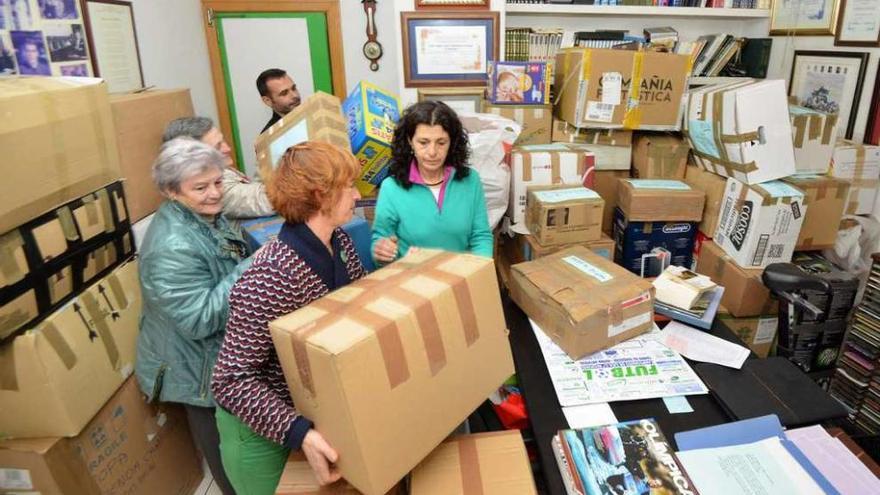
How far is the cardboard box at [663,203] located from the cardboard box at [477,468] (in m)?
1.63

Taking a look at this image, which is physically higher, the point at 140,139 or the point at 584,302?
the point at 140,139

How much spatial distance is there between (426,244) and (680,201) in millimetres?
1369

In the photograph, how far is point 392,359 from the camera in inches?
32.9

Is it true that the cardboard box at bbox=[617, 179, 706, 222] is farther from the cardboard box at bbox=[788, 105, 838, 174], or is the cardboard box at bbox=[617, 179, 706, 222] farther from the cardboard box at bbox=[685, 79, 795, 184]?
the cardboard box at bbox=[788, 105, 838, 174]

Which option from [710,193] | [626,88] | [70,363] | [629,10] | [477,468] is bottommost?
[477,468]

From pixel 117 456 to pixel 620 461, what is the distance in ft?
4.78

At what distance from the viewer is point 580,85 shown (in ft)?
8.45

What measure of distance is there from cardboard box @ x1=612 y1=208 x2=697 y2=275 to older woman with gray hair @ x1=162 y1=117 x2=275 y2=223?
170 cm

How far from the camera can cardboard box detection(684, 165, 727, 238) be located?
7.67 ft

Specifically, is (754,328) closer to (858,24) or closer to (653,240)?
(653,240)

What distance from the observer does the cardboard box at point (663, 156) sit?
2631 mm

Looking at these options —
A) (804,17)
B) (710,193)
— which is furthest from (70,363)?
(804,17)

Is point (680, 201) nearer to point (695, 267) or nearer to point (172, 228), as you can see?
point (695, 267)

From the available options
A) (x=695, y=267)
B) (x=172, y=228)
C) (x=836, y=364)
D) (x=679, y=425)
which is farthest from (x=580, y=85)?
(x=172, y=228)
